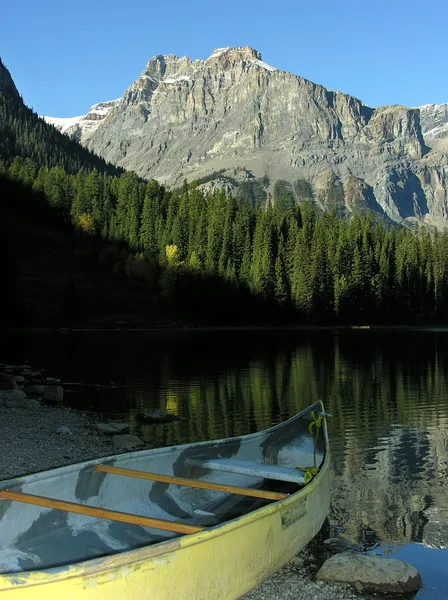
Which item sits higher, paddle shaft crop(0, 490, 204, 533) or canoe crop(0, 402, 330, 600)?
paddle shaft crop(0, 490, 204, 533)

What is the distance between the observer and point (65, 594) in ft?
A: 22.5

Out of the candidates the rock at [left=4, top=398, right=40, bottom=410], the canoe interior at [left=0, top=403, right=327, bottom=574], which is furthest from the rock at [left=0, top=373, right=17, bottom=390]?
the canoe interior at [left=0, top=403, right=327, bottom=574]

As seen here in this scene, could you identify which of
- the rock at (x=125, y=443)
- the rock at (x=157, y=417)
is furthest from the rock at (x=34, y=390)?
the rock at (x=125, y=443)

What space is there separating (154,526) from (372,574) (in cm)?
441

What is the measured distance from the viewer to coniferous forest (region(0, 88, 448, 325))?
133250mm

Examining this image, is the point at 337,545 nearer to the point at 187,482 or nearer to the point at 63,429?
the point at 187,482

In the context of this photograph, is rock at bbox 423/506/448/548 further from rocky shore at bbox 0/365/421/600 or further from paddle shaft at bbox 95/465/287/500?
paddle shaft at bbox 95/465/287/500

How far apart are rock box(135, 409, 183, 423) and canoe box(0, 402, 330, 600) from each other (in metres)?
13.2

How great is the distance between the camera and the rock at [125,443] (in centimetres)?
2133

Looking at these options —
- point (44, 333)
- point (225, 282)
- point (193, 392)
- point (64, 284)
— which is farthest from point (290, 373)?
point (64, 284)

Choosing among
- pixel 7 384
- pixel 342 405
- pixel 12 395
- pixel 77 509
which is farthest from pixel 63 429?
pixel 342 405

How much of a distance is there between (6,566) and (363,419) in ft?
72.8

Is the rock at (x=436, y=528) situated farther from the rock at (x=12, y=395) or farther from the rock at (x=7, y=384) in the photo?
the rock at (x=7, y=384)

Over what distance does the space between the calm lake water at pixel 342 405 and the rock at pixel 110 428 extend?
0.57 m
